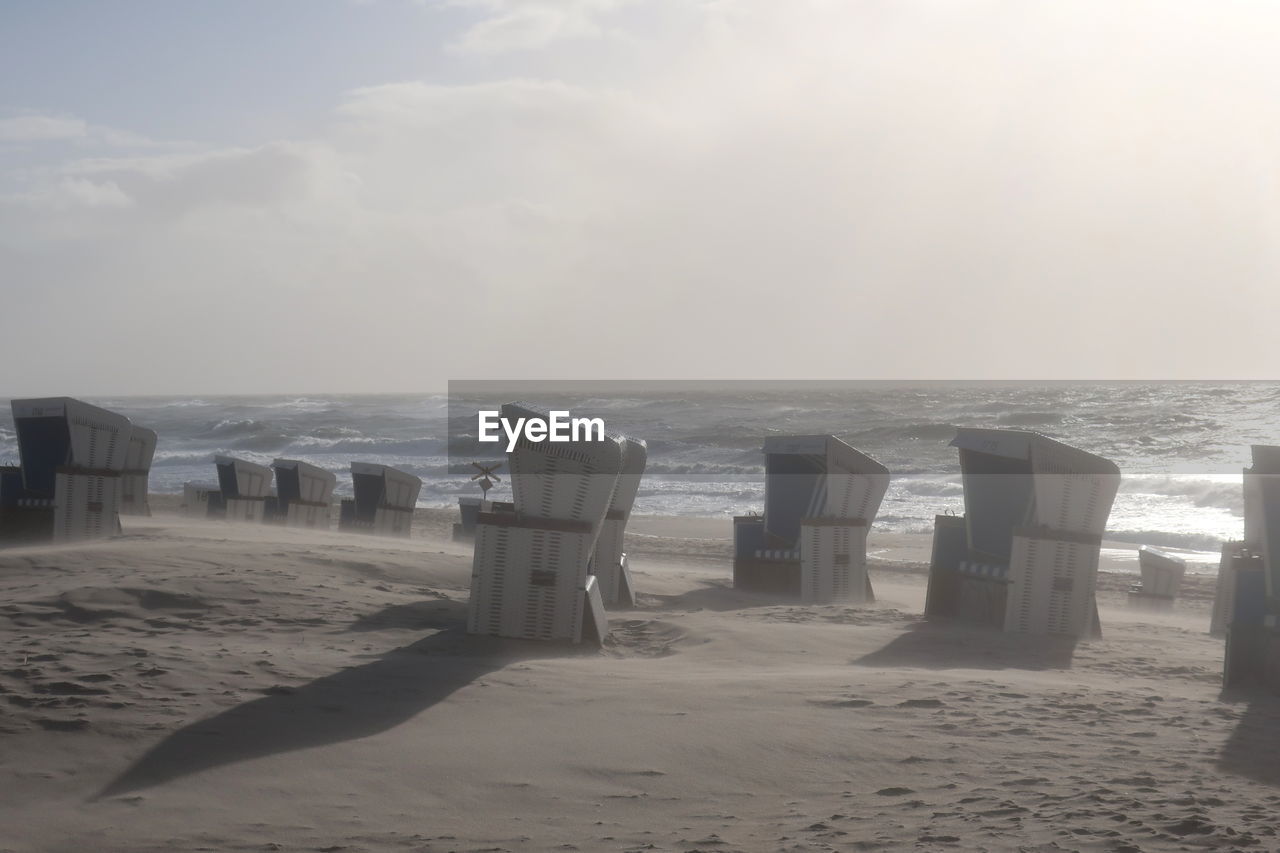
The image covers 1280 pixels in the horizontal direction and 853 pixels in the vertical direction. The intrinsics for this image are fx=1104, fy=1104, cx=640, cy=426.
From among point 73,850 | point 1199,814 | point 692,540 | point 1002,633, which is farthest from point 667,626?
point 692,540

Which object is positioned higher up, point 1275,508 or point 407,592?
point 1275,508

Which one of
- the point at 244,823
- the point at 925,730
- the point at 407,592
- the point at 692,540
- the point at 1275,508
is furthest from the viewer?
the point at 692,540

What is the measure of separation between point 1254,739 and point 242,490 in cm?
1881

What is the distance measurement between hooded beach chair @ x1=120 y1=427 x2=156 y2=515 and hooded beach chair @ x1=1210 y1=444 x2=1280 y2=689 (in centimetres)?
1519

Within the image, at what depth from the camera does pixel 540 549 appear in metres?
8.38

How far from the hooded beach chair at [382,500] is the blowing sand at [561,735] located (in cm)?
1024

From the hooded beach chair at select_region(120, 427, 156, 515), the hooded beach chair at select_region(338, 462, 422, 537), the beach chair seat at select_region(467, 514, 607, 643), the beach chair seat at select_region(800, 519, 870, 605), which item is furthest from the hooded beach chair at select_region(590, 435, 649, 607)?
the hooded beach chair at select_region(120, 427, 156, 515)

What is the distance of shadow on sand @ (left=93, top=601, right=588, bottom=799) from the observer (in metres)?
5.27

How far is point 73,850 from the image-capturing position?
13.8 ft

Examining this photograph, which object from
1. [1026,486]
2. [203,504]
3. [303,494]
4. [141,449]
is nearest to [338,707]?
[1026,486]

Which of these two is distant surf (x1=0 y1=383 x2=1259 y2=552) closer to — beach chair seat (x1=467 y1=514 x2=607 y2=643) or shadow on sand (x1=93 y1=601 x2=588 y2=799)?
beach chair seat (x1=467 y1=514 x2=607 y2=643)

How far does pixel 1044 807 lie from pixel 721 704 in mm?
2098

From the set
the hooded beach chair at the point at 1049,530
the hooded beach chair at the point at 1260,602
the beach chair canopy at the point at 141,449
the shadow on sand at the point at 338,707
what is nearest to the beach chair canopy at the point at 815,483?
the hooded beach chair at the point at 1049,530

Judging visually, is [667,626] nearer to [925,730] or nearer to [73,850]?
[925,730]
